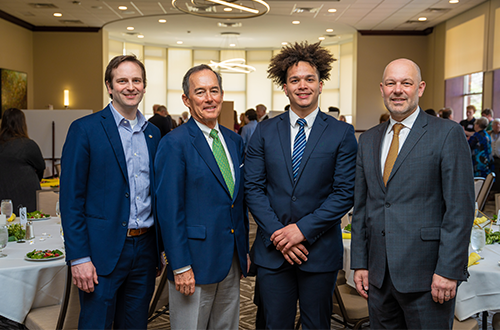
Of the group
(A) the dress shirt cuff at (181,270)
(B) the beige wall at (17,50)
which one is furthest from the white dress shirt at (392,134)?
(B) the beige wall at (17,50)

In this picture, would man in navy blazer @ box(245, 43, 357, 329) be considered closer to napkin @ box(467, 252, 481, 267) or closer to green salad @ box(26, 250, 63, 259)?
napkin @ box(467, 252, 481, 267)

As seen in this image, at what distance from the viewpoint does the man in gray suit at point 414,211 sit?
181 cm

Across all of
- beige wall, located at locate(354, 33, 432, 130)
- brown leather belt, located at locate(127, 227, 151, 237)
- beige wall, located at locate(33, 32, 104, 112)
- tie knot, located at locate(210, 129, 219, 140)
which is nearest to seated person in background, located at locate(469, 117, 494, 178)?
beige wall, located at locate(354, 33, 432, 130)

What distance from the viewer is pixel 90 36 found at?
1341 centimetres

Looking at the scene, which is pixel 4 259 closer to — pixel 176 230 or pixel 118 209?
pixel 118 209

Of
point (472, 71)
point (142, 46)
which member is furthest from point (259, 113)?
point (142, 46)

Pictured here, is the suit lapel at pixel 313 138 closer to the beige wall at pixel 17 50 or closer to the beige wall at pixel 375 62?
the beige wall at pixel 17 50

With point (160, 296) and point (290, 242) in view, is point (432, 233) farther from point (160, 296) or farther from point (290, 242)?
point (160, 296)

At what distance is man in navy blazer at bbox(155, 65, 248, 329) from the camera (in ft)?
6.57

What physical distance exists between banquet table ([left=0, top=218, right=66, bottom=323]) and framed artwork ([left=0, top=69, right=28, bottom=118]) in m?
10.2

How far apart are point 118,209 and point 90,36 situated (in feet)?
42.0

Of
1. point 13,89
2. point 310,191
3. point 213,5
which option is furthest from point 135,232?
point 13,89

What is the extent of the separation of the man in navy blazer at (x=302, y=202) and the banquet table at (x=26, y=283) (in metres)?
1.34

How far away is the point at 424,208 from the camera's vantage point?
1872 millimetres
